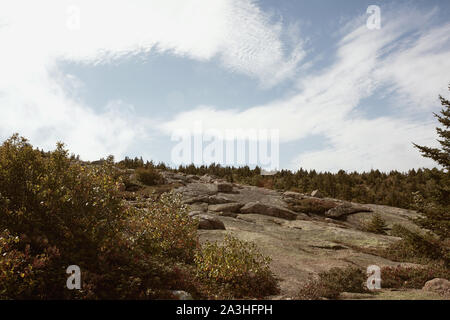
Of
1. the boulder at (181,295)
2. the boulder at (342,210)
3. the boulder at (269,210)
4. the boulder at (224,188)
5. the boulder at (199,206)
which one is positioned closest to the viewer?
the boulder at (181,295)

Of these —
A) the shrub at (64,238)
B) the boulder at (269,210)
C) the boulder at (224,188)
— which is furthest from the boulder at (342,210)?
the shrub at (64,238)

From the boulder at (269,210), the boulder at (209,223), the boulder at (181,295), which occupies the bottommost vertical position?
the boulder at (181,295)

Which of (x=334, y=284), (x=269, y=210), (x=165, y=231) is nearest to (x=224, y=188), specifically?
(x=269, y=210)

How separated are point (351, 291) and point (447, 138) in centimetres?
989

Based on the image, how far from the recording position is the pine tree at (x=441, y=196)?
1342 centimetres

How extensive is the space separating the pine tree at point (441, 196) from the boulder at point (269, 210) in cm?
945

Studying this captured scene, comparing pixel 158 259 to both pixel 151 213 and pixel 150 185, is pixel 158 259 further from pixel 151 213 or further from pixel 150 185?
pixel 150 185

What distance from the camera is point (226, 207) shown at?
22234 mm

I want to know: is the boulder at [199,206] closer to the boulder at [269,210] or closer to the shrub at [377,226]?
the boulder at [269,210]

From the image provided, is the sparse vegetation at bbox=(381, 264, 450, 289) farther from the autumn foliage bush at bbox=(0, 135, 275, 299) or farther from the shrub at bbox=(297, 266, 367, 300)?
the autumn foliage bush at bbox=(0, 135, 275, 299)

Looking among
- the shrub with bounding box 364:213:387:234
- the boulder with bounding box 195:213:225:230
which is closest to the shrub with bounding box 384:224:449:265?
the shrub with bounding box 364:213:387:234

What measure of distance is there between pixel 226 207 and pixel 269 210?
324cm

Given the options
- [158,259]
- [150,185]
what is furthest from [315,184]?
[158,259]

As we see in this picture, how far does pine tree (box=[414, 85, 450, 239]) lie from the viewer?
13.4m
